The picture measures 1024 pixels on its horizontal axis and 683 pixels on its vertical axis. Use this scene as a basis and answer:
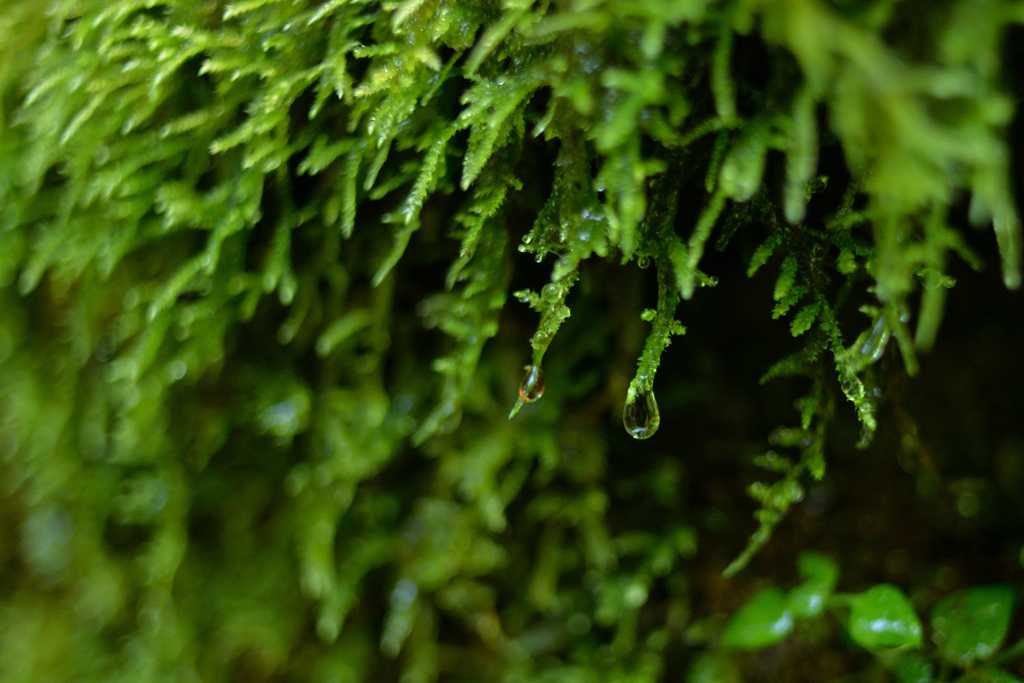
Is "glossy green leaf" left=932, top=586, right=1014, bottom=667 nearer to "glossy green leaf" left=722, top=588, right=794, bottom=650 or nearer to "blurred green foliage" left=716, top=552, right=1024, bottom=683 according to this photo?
"blurred green foliage" left=716, top=552, right=1024, bottom=683

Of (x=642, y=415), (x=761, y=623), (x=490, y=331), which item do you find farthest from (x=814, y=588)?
(x=490, y=331)

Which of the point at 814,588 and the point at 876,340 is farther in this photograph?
the point at 814,588

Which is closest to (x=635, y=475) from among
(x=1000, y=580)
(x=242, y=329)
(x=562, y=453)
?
(x=562, y=453)

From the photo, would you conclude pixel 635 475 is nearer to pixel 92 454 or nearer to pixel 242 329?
pixel 242 329

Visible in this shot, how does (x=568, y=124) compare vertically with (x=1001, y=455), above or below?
above

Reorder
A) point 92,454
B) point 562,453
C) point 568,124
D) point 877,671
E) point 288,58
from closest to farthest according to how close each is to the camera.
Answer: point 568,124, point 288,58, point 877,671, point 562,453, point 92,454

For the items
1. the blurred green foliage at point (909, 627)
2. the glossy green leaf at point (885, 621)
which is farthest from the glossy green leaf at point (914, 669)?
the glossy green leaf at point (885, 621)

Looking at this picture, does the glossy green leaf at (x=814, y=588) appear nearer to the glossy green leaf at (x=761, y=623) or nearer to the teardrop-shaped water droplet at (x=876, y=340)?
the glossy green leaf at (x=761, y=623)

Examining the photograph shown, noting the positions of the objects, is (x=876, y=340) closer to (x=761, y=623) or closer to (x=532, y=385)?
(x=532, y=385)
